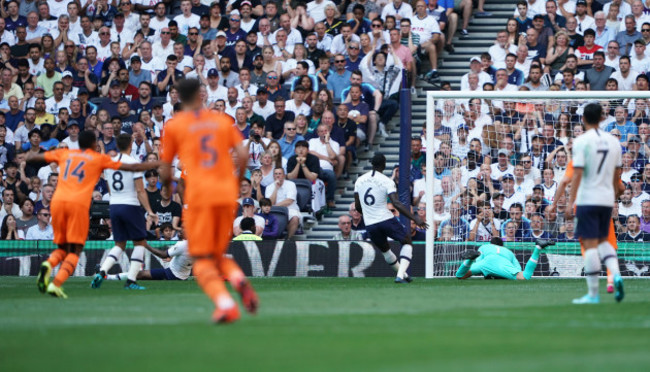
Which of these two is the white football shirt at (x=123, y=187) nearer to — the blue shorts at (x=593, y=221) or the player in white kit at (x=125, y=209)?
the player in white kit at (x=125, y=209)

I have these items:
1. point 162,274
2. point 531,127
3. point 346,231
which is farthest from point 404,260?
point 531,127

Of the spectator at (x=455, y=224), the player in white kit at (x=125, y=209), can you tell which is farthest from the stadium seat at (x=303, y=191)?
the player in white kit at (x=125, y=209)

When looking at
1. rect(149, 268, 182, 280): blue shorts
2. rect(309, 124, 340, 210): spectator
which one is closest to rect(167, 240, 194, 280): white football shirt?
rect(149, 268, 182, 280): blue shorts

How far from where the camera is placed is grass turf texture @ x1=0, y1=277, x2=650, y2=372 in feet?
21.8

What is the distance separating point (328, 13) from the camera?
969 inches

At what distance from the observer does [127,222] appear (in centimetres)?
1559

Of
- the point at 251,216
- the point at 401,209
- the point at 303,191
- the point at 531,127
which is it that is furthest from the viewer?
the point at 303,191

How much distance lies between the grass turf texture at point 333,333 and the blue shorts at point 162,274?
4604 millimetres

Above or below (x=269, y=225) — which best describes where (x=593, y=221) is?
above

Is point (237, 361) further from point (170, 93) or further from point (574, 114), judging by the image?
point (170, 93)

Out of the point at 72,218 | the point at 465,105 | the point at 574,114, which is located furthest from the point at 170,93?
the point at 72,218

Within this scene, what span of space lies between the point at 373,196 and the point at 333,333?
359 inches

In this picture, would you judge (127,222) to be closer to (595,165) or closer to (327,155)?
(327,155)

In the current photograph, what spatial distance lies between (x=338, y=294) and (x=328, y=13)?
40.7 ft
